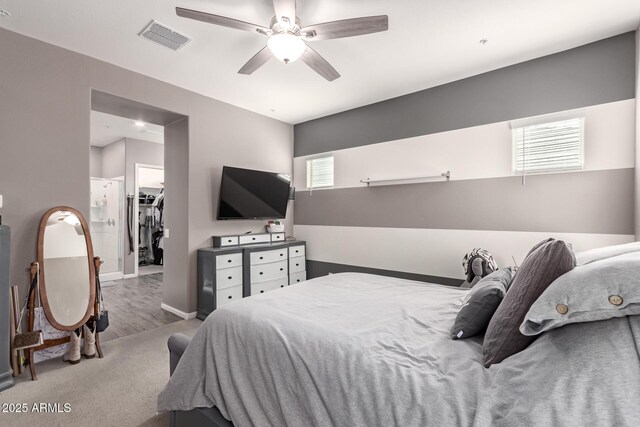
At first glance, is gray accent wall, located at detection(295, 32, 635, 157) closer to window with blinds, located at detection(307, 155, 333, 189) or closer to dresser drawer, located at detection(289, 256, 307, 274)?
window with blinds, located at detection(307, 155, 333, 189)

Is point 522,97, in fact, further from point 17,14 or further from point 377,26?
point 17,14

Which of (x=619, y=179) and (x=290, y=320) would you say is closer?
(x=290, y=320)

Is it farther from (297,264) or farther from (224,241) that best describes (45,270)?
(297,264)

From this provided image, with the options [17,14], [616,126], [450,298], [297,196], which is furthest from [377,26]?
[297,196]

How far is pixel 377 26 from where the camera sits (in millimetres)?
2041

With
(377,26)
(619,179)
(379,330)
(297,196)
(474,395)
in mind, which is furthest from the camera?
(297,196)

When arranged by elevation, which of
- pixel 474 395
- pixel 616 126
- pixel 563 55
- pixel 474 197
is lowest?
pixel 474 395

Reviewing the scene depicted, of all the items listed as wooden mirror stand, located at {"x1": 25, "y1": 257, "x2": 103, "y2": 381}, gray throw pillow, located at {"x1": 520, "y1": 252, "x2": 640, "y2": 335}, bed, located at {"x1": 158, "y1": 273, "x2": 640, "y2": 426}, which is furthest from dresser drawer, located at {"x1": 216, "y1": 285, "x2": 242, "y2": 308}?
gray throw pillow, located at {"x1": 520, "y1": 252, "x2": 640, "y2": 335}

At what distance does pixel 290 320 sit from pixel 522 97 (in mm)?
3171

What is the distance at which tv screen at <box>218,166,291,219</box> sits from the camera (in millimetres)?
4031

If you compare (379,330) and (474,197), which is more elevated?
(474,197)

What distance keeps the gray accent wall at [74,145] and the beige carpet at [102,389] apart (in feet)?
2.76

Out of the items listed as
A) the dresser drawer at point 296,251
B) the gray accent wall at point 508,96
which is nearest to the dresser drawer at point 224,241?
the dresser drawer at point 296,251

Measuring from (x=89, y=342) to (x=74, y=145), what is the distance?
183cm
